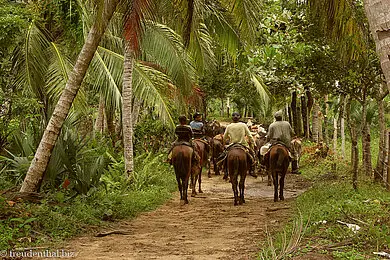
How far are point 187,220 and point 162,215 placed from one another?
2.78 ft

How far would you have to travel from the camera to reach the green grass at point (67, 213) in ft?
25.0

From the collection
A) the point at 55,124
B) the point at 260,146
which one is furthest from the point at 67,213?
the point at 260,146

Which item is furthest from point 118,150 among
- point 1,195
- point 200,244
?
point 200,244

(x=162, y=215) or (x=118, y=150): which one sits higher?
(x=118, y=150)

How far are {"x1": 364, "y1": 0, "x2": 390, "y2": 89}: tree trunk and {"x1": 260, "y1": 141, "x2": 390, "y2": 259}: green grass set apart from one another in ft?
10.2

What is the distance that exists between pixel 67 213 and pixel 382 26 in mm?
6791

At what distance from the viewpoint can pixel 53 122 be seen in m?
9.04

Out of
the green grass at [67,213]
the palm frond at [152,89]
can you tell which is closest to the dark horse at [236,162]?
the green grass at [67,213]

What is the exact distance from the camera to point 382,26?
3.20 meters

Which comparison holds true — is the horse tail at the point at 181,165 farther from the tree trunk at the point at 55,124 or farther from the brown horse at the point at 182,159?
the tree trunk at the point at 55,124

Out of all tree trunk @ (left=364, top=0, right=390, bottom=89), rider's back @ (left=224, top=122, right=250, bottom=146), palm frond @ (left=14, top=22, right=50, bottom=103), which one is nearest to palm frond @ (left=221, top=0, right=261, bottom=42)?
rider's back @ (left=224, top=122, right=250, bottom=146)

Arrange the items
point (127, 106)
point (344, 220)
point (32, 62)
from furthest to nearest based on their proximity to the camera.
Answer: point (127, 106) → point (32, 62) → point (344, 220)

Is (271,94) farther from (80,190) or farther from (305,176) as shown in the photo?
(80,190)

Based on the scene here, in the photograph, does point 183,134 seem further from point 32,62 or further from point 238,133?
point 32,62
